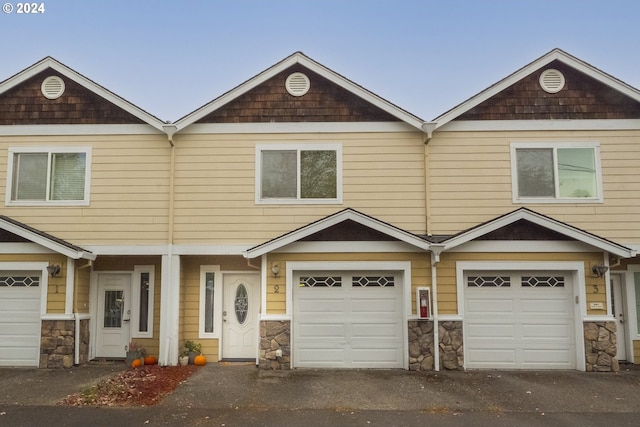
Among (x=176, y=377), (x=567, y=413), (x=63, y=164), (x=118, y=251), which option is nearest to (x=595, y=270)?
(x=567, y=413)

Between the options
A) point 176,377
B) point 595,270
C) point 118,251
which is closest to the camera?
point 176,377

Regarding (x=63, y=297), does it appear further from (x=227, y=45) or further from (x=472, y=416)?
(x=227, y=45)

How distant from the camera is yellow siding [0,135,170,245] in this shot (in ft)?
33.8

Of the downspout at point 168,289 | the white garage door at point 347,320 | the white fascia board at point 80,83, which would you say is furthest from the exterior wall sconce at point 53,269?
the white garage door at point 347,320

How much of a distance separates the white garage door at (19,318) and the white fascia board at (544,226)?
8.72 metres

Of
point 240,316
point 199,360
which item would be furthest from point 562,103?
point 199,360

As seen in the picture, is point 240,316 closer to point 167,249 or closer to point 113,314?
point 167,249

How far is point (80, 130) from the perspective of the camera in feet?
34.6

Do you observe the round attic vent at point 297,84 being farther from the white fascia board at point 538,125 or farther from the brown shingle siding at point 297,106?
the white fascia board at point 538,125

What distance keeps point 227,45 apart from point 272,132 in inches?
241

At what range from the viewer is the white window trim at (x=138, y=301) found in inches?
420

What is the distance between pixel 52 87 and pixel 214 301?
20.2 feet

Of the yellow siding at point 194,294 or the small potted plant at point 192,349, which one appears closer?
the small potted plant at point 192,349

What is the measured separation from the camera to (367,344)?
31.4 feet
